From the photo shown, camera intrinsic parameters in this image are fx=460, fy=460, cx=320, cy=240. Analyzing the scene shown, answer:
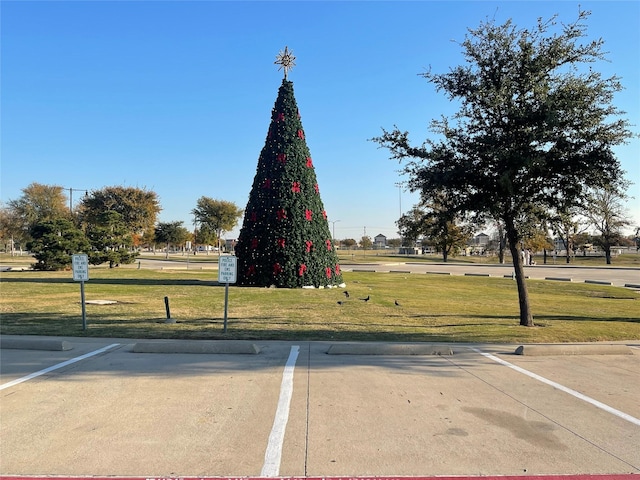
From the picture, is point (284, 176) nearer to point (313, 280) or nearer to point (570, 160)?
point (313, 280)

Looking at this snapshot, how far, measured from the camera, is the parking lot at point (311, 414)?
375 centimetres

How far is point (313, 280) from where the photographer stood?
66.7ft

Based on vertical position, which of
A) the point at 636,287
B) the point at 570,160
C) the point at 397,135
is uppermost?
the point at 397,135

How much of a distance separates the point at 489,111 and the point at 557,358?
19.0 feet

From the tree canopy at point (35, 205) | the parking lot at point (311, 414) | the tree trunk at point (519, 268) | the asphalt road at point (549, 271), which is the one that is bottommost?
the asphalt road at point (549, 271)

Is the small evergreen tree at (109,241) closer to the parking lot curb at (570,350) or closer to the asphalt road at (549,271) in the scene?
the asphalt road at (549,271)

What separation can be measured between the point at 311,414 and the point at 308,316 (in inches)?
290

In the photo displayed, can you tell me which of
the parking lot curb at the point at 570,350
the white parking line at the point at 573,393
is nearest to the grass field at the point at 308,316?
the parking lot curb at the point at 570,350

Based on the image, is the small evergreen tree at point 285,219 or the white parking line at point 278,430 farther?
the small evergreen tree at point 285,219

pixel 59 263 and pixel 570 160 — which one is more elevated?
pixel 570 160

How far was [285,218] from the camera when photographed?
20.2 m

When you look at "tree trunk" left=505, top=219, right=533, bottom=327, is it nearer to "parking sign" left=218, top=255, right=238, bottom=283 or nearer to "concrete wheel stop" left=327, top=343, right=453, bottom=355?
"concrete wheel stop" left=327, top=343, right=453, bottom=355

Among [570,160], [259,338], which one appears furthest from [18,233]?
[570,160]

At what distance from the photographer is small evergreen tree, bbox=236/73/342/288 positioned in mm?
20109
